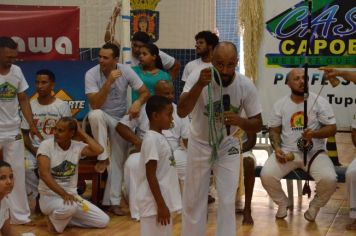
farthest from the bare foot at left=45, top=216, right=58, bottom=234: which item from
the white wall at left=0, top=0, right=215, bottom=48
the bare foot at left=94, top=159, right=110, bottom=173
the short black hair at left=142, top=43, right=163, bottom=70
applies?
the white wall at left=0, top=0, right=215, bottom=48

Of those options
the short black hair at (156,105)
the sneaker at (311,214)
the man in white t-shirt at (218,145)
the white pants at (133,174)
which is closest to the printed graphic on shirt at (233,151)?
the man in white t-shirt at (218,145)

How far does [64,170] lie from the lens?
549cm

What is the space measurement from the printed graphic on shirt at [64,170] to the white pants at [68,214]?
19 centimetres

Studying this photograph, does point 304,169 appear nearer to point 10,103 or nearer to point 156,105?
point 156,105

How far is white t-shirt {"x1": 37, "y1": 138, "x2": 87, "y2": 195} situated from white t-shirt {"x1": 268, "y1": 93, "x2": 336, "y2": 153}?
1972mm

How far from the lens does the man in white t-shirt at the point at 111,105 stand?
602 centimetres

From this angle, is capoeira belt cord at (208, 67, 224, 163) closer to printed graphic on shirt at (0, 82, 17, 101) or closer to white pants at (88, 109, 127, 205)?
white pants at (88, 109, 127, 205)

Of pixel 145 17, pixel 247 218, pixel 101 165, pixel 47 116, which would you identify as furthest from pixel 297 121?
pixel 145 17

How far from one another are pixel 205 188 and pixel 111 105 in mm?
2166

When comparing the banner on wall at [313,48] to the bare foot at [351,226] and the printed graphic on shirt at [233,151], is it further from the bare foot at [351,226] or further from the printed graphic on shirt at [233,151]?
the printed graphic on shirt at [233,151]

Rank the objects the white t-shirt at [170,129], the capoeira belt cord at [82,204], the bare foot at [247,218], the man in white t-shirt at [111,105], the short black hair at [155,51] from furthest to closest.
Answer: the short black hair at [155,51] < the white t-shirt at [170,129] < the man in white t-shirt at [111,105] < the bare foot at [247,218] < the capoeira belt cord at [82,204]

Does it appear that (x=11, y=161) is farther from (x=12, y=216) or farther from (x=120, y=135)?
(x=120, y=135)

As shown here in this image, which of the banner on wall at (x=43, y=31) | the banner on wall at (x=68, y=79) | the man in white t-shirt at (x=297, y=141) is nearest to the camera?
the man in white t-shirt at (x=297, y=141)

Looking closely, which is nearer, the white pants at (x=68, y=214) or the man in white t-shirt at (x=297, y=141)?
the white pants at (x=68, y=214)
